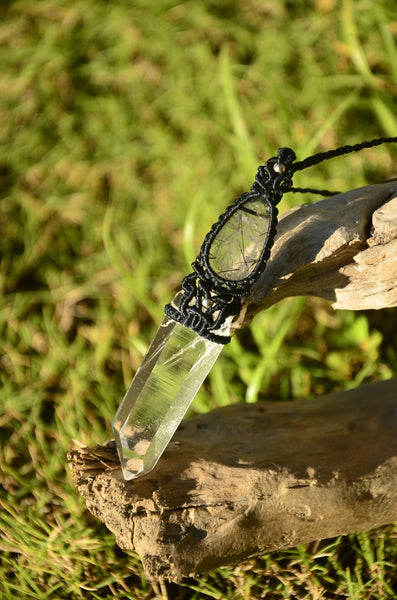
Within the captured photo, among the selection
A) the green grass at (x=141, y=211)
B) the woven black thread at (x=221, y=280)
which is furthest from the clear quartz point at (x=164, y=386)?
the green grass at (x=141, y=211)

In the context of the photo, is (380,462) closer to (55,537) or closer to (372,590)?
(372,590)

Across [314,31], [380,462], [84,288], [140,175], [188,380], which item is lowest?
[380,462]

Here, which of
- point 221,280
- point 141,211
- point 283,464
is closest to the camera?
point 221,280

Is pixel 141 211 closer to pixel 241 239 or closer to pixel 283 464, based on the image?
pixel 241 239

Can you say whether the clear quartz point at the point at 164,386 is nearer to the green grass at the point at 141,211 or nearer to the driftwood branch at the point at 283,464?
the driftwood branch at the point at 283,464

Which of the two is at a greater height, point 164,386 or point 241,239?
point 241,239

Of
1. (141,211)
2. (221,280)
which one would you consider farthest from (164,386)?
(141,211)

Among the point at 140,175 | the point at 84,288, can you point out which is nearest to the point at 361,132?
the point at 140,175
